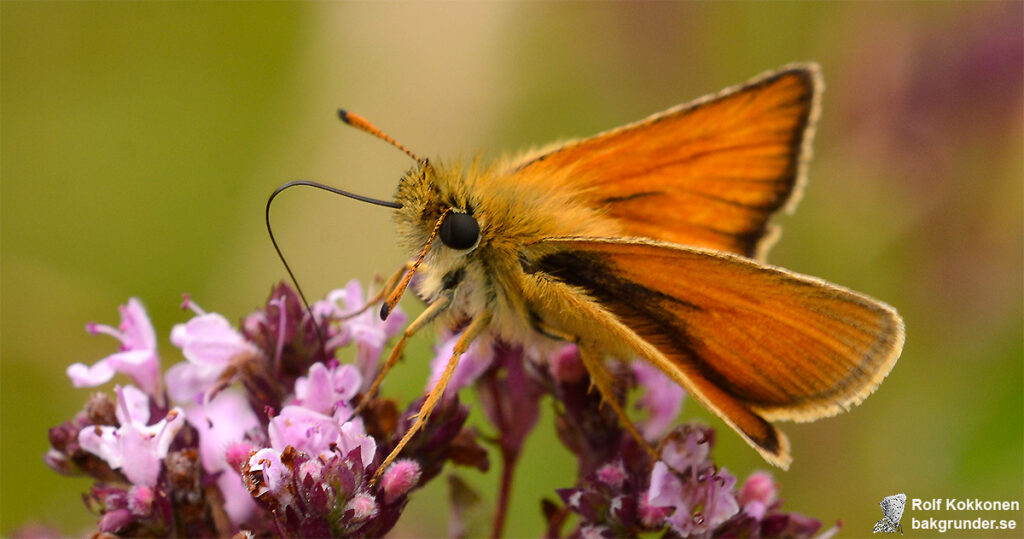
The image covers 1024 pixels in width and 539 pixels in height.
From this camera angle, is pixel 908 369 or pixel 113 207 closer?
pixel 908 369

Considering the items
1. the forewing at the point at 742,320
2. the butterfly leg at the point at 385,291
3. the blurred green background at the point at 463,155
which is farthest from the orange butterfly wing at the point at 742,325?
the blurred green background at the point at 463,155

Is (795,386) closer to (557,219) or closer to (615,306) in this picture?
(615,306)

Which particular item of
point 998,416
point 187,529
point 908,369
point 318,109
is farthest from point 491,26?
point 187,529

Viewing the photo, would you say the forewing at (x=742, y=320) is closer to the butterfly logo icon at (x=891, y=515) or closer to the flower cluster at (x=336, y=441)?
the flower cluster at (x=336, y=441)

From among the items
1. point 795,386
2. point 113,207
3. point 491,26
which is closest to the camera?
point 795,386

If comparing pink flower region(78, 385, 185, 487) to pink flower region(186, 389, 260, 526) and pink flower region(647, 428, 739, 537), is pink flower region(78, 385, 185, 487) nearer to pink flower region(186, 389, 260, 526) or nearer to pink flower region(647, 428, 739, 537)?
pink flower region(186, 389, 260, 526)

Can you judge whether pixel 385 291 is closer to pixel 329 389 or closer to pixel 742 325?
pixel 329 389
